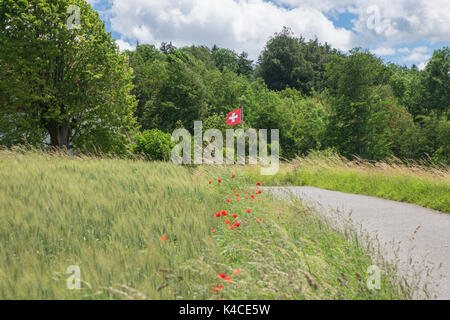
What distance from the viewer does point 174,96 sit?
128ft

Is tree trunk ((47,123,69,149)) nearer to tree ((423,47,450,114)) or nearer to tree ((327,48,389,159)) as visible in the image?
tree ((327,48,389,159))

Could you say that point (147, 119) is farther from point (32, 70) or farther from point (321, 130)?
point (32, 70)

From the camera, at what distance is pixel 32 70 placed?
17797mm

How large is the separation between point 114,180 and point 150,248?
15.7ft

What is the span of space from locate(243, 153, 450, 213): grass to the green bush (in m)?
4.07

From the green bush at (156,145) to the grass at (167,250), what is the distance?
9.77m

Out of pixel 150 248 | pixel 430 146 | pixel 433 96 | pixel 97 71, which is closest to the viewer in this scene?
pixel 150 248

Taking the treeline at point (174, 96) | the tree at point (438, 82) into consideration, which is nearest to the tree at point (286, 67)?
the treeline at point (174, 96)

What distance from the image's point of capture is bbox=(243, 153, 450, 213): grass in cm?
948
